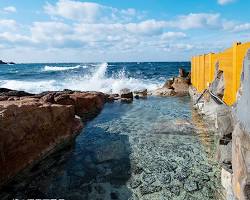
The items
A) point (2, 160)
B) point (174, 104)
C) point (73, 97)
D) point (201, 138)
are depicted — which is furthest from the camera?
point (174, 104)

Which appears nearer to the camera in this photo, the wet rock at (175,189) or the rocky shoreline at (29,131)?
the wet rock at (175,189)

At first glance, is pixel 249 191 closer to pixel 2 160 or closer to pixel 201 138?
pixel 2 160

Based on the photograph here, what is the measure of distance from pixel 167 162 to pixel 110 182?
1.84 m

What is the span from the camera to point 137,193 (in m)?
6.33

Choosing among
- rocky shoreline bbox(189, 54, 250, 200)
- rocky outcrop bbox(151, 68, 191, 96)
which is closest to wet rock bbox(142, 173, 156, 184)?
rocky shoreline bbox(189, 54, 250, 200)

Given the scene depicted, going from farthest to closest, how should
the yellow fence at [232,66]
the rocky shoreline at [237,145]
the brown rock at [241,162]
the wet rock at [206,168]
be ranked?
the yellow fence at [232,66], the wet rock at [206,168], the rocky shoreline at [237,145], the brown rock at [241,162]

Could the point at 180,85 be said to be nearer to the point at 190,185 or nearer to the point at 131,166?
the point at 131,166

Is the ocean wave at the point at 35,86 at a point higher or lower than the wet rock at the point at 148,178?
higher

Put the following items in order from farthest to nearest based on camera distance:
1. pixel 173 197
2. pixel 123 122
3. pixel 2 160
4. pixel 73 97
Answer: pixel 73 97 < pixel 123 122 < pixel 2 160 < pixel 173 197

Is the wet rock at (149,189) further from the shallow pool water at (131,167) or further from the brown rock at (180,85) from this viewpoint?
the brown rock at (180,85)

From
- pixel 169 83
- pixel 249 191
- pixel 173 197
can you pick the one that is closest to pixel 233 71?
pixel 173 197

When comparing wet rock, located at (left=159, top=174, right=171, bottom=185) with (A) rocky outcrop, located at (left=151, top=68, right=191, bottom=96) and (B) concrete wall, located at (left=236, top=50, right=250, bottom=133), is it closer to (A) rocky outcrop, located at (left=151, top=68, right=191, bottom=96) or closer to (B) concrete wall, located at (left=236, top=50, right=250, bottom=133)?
(B) concrete wall, located at (left=236, top=50, right=250, bottom=133)

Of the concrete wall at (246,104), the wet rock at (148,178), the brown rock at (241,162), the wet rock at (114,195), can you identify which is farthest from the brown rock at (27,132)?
the concrete wall at (246,104)

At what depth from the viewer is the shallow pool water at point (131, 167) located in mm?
6387
